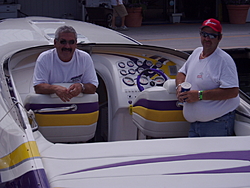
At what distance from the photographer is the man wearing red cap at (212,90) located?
292cm

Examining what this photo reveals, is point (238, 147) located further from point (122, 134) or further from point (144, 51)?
point (144, 51)

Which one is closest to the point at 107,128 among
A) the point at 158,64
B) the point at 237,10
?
the point at 158,64

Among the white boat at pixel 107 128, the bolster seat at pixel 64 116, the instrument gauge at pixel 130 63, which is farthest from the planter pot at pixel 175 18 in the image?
the bolster seat at pixel 64 116

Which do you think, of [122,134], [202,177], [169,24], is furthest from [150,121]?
[169,24]

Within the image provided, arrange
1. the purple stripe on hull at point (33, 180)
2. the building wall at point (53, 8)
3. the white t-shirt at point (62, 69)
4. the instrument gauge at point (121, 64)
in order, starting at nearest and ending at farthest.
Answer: the purple stripe on hull at point (33, 180) < the white t-shirt at point (62, 69) < the instrument gauge at point (121, 64) < the building wall at point (53, 8)

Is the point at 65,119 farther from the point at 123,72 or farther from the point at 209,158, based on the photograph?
the point at 209,158

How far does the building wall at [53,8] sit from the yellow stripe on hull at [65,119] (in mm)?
11718

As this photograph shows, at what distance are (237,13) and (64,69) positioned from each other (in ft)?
40.8

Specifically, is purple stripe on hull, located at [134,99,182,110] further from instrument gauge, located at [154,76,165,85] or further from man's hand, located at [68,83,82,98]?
instrument gauge, located at [154,76,165,85]

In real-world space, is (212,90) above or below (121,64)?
above

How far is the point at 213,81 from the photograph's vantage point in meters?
2.96

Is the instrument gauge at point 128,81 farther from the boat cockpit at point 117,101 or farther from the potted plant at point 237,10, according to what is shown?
the potted plant at point 237,10

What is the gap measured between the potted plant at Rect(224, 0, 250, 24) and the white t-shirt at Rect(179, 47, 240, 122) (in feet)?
39.9

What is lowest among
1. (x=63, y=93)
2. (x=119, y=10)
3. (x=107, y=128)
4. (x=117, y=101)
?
(x=107, y=128)
